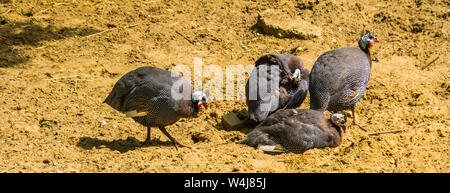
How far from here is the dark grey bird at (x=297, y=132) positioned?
188 inches

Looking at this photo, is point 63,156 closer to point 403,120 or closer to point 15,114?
point 15,114

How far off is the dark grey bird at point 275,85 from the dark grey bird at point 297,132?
0.31 m

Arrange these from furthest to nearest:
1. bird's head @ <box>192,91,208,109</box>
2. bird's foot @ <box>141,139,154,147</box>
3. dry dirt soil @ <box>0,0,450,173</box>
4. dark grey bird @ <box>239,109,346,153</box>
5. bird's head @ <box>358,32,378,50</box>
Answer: bird's head @ <box>358,32,378,50</box> < bird's foot @ <box>141,139,154,147</box> < bird's head @ <box>192,91,208,109</box> < dark grey bird @ <box>239,109,346,153</box> < dry dirt soil @ <box>0,0,450,173</box>

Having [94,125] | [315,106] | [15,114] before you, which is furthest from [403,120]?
[15,114]

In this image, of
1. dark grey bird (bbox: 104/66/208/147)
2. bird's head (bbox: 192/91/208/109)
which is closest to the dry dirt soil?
dark grey bird (bbox: 104/66/208/147)

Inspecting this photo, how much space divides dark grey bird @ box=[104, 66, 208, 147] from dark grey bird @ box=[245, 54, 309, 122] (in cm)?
70

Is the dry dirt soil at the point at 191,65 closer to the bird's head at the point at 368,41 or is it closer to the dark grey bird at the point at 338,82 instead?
the dark grey bird at the point at 338,82

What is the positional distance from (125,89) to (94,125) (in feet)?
2.15

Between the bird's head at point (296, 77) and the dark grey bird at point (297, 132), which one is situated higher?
the bird's head at point (296, 77)

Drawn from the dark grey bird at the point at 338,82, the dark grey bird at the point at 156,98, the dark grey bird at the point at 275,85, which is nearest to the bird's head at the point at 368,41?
the dark grey bird at the point at 338,82

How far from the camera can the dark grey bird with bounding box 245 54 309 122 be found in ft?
17.7

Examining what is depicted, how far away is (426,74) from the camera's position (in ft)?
20.6

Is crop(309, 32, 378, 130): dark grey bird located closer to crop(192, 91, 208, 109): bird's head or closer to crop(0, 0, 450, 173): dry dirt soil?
crop(0, 0, 450, 173): dry dirt soil

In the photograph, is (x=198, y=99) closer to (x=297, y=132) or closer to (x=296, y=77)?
(x=297, y=132)
